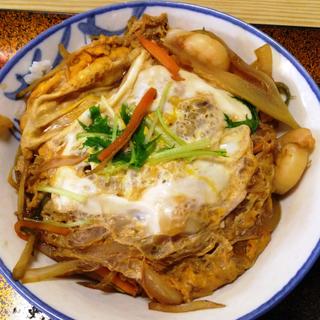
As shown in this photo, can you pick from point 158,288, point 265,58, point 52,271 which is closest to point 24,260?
point 52,271

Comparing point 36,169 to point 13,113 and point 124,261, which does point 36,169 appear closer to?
point 13,113

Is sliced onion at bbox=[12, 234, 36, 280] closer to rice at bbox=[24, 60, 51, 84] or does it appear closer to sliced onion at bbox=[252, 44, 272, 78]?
rice at bbox=[24, 60, 51, 84]

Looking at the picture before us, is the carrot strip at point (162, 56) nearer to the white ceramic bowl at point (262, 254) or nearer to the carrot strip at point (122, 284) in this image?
the white ceramic bowl at point (262, 254)

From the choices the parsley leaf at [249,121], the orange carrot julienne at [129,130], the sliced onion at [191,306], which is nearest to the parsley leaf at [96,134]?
the orange carrot julienne at [129,130]

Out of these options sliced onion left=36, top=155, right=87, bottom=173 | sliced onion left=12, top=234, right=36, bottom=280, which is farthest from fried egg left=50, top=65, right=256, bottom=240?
sliced onion left=12, top=234, right=36, bottom=280

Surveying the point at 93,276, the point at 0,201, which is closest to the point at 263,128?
the point at 93,276

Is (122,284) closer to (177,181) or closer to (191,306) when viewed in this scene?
(191,306)
